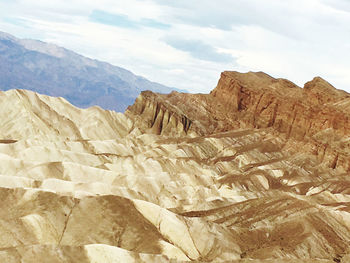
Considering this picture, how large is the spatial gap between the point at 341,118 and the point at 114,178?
68.6m

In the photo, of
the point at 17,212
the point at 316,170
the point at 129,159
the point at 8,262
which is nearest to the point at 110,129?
the point at 129,159

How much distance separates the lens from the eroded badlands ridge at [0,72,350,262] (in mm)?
50031

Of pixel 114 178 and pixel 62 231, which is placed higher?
pixel 62 231

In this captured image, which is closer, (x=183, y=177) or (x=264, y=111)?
(x=183, y=177)

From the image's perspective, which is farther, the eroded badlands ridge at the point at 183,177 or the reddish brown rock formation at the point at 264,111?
the reddish brown rock formation at the point at 264,111

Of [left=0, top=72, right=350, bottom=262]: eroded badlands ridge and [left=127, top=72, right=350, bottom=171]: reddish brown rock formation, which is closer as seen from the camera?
[left=0, top=72, right=350, bottom=262]: eroded badlands ridge

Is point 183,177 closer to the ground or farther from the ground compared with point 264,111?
closer to the ground

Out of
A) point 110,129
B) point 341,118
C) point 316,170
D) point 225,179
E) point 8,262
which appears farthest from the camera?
point 110,129

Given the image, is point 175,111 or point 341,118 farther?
point 175,111

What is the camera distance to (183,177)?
95062 millimetres

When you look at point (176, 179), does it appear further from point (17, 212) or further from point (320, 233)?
point (17, 212)

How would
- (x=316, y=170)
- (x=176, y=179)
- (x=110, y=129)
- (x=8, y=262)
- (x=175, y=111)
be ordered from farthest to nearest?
(x=175, y=111)
(x=110, y=129)
(x=316, y=170)
(x=176, y=179)
(x=8, y=262)

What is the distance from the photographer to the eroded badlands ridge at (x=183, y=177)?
1970 inches

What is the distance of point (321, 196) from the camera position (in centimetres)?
8619
